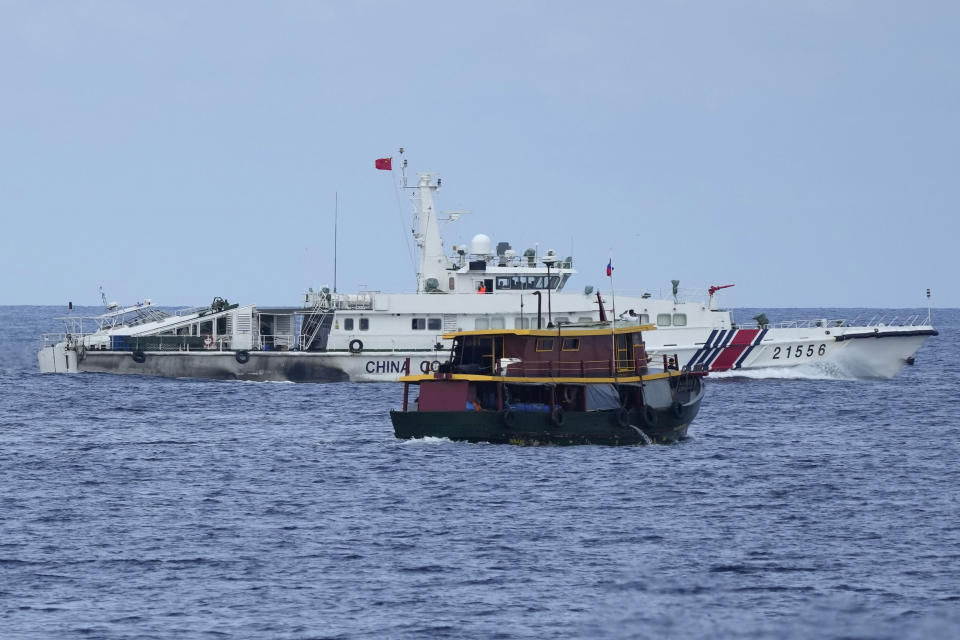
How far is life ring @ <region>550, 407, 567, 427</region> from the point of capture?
42844mm

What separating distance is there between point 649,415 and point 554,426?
3.01m

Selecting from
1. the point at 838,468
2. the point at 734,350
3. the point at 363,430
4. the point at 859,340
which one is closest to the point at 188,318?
the point at 363,430

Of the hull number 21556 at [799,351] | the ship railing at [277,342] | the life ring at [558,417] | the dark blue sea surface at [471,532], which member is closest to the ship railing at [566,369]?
the life ring at [558,417]

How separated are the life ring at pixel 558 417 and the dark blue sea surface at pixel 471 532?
0.84m

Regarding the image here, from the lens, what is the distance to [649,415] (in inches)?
1697

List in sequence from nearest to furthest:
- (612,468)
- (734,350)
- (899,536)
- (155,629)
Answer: (155,629) < (899,536) < (612,468) < (734,350)

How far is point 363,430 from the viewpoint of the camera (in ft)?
160

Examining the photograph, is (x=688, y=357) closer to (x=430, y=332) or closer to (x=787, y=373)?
(x=787, y=373)

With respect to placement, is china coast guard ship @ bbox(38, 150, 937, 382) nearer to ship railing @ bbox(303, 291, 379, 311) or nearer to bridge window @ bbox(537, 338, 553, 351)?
ship railing @ bbox(303, 291, 379, 311)

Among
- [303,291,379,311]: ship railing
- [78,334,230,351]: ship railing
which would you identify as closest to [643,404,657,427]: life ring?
[303,291,379,311]: ship railing

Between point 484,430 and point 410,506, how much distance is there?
9.62m

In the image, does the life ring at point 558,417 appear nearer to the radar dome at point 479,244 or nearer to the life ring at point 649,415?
the life ring at point 649,415

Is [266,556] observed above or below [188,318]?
below

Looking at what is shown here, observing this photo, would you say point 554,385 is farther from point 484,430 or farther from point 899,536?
point 899,536
